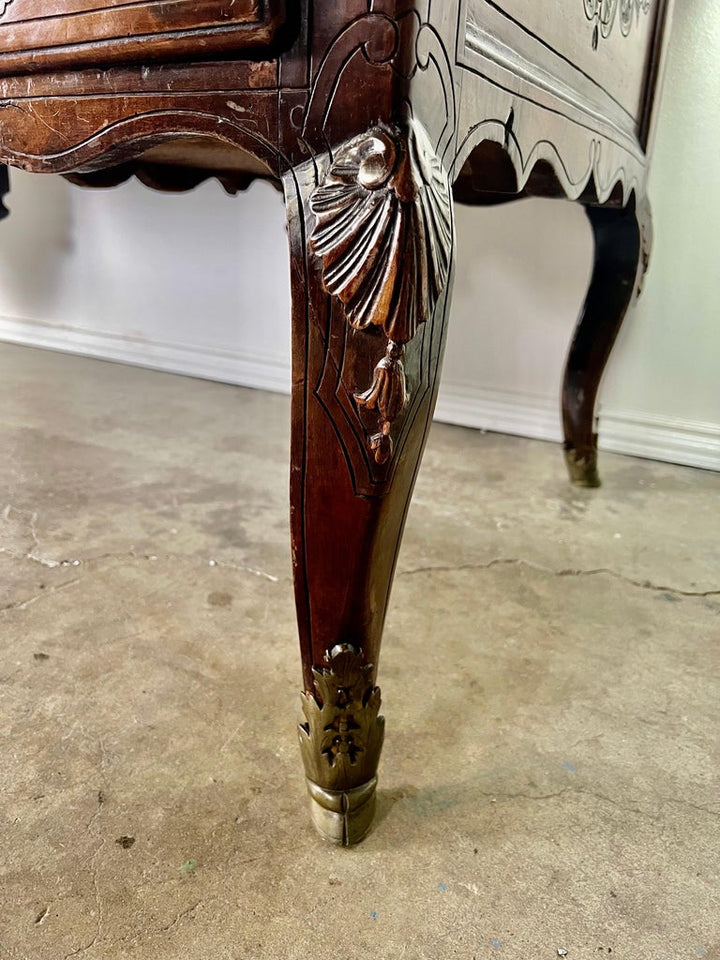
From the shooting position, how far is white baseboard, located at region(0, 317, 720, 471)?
1379 mm

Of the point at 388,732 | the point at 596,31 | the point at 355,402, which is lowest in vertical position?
the point at 388,732

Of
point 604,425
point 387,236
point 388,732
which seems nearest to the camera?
point 387,236

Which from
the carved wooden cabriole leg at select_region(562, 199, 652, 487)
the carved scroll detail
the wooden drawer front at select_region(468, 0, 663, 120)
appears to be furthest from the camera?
the carved wooden cabriole leg at select_region(562, 199, 652, 487)

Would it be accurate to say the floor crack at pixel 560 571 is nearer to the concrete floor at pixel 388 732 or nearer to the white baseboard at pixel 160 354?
the concrete floor at pixel 388 732

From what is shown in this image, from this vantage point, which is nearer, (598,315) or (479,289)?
(598,315)

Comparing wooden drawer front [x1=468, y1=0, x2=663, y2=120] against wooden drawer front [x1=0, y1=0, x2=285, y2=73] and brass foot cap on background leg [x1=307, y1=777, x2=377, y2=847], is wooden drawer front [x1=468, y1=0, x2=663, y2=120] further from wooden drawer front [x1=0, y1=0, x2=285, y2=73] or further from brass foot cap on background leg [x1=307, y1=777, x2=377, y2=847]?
brass foot cap on background leg [x1=307, y1=777, x2=377, y2=847]

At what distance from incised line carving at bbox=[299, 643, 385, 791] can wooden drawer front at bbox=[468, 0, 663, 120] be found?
429 millimetres

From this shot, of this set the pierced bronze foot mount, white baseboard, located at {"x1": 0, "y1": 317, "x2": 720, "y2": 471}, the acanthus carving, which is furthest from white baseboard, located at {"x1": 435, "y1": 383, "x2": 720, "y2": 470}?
the pierced bronze foot mount

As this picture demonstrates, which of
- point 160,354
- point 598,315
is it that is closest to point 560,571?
point 598,315

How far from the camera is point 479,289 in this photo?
1.49m

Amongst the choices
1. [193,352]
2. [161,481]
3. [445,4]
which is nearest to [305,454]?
[445,4]

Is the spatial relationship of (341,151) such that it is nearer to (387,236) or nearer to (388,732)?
Result: (387,236)

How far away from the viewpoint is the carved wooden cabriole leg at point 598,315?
1.12 meters

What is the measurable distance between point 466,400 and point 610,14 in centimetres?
85
